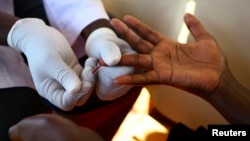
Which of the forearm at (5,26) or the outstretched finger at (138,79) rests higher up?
the forearm at (5,26)

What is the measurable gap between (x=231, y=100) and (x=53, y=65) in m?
0.34

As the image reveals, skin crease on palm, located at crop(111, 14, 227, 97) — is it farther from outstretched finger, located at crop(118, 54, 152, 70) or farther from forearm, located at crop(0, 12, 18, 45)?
forearm, located at crop(0, 12, 18, 45)

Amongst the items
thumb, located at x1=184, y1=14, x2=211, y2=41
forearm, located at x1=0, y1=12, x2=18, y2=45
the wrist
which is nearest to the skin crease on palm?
thumb, located at x1=184, y1=14, x2=211, y2=41

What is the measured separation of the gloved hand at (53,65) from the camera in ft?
2.02

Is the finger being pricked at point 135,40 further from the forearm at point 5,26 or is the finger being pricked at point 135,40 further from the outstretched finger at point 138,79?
the forearm at point 5,26

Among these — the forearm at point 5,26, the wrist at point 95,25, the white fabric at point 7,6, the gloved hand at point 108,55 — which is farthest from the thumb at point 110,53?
the white fabric at point 7,6

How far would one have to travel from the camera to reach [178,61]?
0.64 meters

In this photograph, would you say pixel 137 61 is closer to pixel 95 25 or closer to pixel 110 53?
pixel 110 53

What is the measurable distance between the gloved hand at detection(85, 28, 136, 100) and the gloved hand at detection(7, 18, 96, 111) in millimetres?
25

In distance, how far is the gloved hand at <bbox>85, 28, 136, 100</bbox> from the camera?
0.62m

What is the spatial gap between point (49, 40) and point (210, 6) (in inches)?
15.1

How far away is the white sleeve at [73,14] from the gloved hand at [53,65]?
0.34 feet

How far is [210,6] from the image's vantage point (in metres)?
0.80

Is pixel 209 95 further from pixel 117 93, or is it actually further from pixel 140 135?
pixel 140 135
